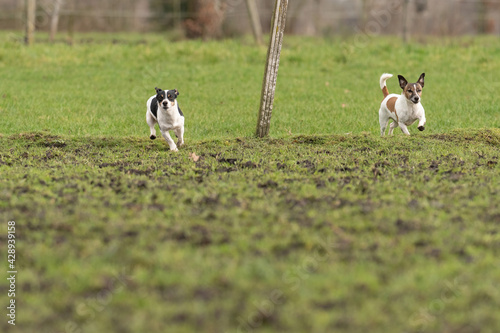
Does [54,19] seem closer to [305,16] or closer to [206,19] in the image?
[206,19]

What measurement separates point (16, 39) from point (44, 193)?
17.7 metres

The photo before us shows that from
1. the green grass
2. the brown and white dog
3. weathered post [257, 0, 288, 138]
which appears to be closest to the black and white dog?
the green grass

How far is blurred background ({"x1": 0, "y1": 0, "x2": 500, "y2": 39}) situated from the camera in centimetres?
3284

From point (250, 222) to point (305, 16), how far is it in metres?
33.8

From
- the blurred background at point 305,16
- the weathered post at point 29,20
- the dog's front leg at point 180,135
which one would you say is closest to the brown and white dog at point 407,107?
the dog's front leg at point 180,135

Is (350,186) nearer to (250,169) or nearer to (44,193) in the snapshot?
(250,169)

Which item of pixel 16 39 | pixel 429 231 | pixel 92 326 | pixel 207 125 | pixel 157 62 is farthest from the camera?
pixel 16 39

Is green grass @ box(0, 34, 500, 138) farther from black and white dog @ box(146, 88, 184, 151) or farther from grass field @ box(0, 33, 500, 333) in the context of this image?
black and white dog @ box(146, 88, 184, 151)

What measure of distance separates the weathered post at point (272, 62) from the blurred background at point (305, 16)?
20463 millimetres

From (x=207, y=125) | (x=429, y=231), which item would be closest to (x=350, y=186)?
(x=429, y=231)

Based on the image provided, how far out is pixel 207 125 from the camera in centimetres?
1273

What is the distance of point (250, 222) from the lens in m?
5.91

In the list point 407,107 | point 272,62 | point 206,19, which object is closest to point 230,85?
point 272,62

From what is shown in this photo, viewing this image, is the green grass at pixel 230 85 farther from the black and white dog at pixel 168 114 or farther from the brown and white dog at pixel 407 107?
the black and white dog at pixel 168 114
